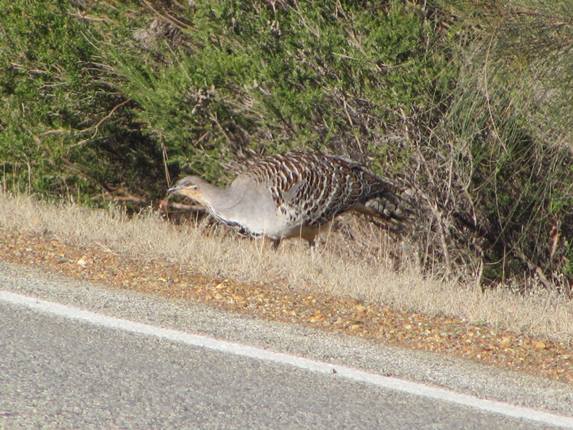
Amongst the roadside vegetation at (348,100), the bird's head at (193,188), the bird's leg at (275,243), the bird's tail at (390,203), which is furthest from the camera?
the bird's tail at (390,203)

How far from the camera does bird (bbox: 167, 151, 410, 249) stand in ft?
31.3

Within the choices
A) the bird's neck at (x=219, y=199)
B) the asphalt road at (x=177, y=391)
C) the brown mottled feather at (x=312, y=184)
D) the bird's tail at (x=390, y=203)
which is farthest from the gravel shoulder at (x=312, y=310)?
the bird's tail at (x=390, y=203)

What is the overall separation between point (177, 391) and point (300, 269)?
3208mm

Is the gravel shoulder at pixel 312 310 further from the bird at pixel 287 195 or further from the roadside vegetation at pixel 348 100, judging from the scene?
the roadside vegetation at pixel 348 100

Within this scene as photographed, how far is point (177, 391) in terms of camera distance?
5184mm

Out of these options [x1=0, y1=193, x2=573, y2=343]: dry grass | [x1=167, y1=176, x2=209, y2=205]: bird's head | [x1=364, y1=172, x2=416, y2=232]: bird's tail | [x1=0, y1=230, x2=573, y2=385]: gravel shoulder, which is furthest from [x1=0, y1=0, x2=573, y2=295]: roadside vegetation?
[x1=0, y1=230, x2=573, y2=385]: gravel shoulder

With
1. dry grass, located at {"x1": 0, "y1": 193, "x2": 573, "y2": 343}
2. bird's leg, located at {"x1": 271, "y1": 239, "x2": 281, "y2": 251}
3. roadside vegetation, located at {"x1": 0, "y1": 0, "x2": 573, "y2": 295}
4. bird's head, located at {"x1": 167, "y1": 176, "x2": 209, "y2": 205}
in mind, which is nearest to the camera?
dry grass, located at {"x1": 0, "y1": 193, "x2": 573, "y2": 343}

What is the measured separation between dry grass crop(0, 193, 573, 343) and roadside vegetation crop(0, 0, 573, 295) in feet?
3.56

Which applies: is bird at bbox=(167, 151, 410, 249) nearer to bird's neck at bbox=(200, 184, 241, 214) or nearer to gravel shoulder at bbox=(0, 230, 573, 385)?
bird's neck at bbox=(200, 184, 241, 214)

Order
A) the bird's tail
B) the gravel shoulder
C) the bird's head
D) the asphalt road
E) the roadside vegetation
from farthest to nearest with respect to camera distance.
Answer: the bird's tail < the bird's head < the roadside vegetation < the gravel shoulder < the asphalt road

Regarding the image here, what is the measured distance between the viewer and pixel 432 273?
956 centimetres

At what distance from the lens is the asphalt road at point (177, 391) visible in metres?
4.81

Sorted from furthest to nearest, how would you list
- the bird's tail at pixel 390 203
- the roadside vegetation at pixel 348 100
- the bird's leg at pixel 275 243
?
the bird's tail at pixel 390 203 < the bird's leg at pixel 275 243 < the roadside vegetation at pixel 348 100

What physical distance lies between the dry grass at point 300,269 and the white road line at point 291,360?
165cm
